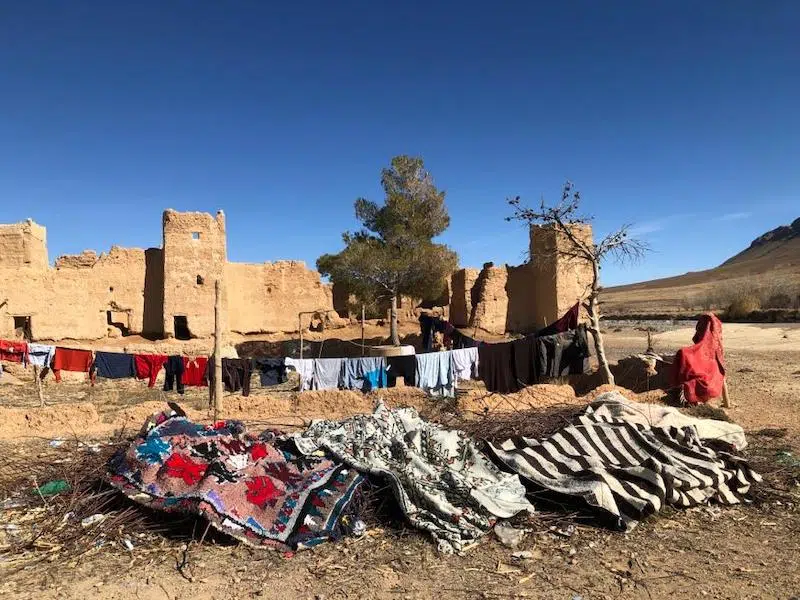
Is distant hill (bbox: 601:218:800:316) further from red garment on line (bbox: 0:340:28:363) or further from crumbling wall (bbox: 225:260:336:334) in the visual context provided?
red garment on line (bbox: 0:340:28:363)

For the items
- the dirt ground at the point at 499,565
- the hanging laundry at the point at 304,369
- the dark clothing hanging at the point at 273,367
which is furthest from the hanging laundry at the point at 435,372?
the dirt ground at the point at 499,565

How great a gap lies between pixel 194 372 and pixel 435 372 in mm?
5155

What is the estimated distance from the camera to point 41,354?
1201cm

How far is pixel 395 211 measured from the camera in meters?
23.2

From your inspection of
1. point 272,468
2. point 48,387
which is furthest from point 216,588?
point 48,387

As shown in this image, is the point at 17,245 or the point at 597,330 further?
the point at 17,245

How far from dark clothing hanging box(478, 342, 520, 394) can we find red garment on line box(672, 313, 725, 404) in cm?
329

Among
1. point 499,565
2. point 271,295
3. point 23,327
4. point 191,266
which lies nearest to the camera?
point 499,565

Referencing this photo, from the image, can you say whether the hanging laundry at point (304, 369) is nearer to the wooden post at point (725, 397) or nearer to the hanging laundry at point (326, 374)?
the hanging laundry at point (326, 374)

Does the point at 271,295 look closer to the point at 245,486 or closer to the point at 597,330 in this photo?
the point at 597,330

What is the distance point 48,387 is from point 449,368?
1138 centimetres

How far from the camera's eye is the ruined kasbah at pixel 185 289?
62.1ft

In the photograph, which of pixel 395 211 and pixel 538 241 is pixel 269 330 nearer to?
pixel 395 211

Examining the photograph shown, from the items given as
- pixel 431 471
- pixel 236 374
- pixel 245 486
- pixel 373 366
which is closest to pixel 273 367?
pixel 236 374
